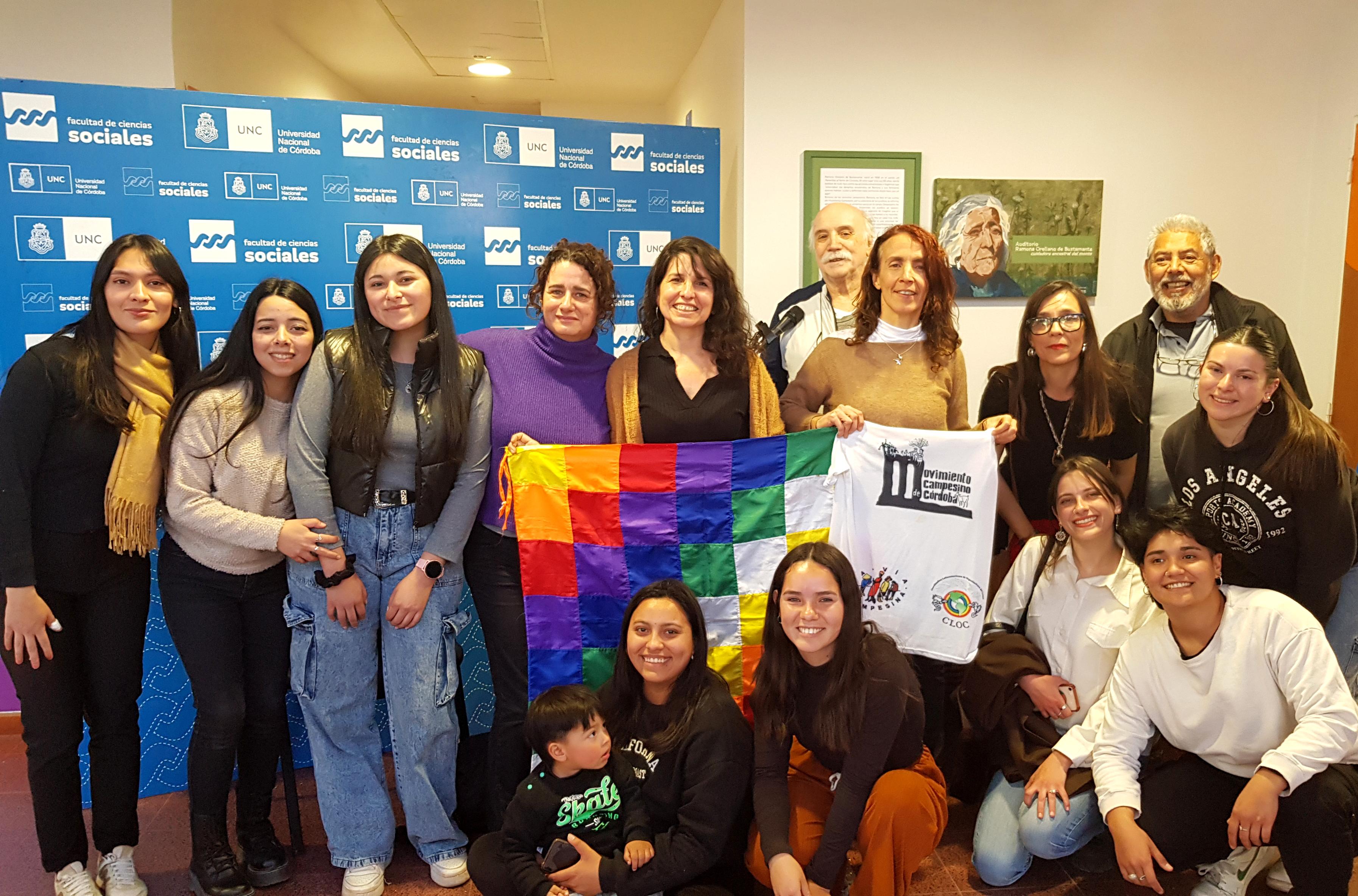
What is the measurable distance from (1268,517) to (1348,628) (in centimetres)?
46

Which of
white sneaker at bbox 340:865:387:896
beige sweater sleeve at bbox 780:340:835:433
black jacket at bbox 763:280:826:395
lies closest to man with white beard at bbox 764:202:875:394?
black jacket at bbox 763:280:826:395

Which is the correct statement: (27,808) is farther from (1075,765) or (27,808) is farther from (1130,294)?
(1130,294)

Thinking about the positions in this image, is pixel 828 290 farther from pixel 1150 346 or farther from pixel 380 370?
pixel 380 370

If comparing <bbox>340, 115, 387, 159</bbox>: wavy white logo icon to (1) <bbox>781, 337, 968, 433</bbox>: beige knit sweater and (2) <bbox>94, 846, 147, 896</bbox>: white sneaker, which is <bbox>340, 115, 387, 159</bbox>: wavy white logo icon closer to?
(1) <bbox>781, 337, 968, 433</bbox>: beige knit sweater

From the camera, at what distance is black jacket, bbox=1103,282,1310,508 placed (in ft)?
9.10

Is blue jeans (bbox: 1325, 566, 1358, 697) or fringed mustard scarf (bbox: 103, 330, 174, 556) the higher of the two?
fringed mustard scarf (bbox: 103, 330, 174, 556)

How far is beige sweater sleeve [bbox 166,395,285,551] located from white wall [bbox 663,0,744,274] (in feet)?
7.33

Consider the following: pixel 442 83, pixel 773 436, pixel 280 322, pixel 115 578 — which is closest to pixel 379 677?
pixel 115 578

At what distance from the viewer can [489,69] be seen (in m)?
6.05

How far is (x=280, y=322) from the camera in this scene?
218 cm

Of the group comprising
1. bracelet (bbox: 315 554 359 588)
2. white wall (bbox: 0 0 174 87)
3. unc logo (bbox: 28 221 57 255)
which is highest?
white wall (bbox: 0 0 174 87)

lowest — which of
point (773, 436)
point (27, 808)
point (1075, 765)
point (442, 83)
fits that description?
point (27, 808)

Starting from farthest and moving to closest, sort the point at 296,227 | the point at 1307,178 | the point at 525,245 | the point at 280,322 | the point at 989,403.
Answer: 1. the point at 1307,178
2. the point at 525,245
3. the point at 296,227
4. the point at 989,403
5. the point at 280,322

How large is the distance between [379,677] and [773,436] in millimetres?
1365
